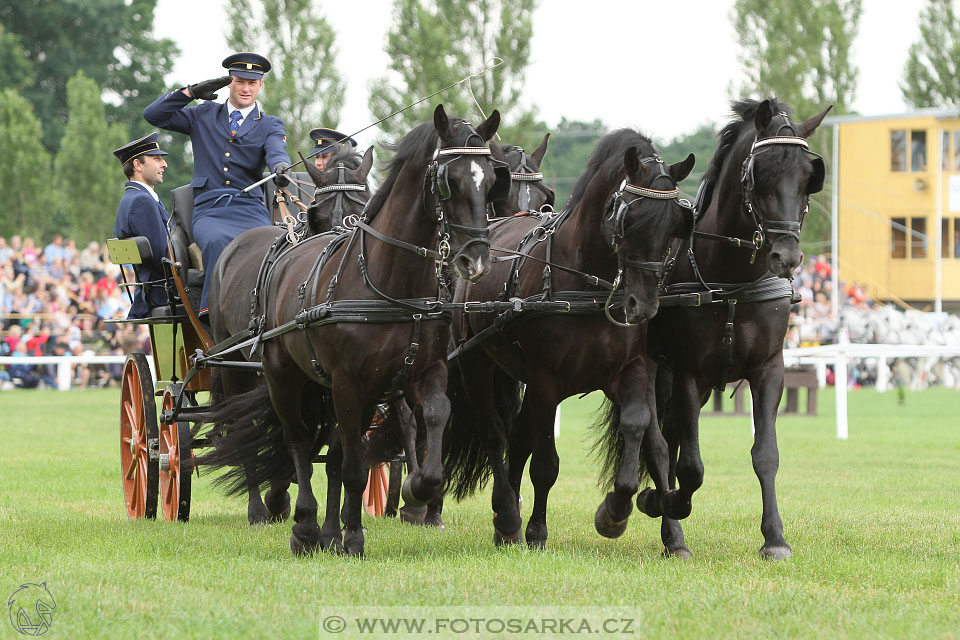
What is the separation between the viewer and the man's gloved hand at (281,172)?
805 cm

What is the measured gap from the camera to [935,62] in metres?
45.2

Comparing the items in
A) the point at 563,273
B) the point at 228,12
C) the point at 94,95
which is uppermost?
the point at 228,12

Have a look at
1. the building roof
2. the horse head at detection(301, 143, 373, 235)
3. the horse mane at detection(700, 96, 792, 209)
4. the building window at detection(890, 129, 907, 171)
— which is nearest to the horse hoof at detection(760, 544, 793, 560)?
the horse mane at detection(700, 96, 792, 209)

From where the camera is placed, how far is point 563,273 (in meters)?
6.68

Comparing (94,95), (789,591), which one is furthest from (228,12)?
(789,591)

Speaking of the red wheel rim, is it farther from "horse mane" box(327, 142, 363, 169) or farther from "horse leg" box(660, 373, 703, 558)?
"horse leg" box(660, 373, 703, 558)

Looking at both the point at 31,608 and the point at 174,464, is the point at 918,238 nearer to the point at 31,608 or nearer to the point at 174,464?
the point at 174,464

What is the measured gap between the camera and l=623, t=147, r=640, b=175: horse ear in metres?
6.16

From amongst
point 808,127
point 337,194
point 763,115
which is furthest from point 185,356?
point 808,127

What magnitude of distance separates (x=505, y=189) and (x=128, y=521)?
3.64 metres

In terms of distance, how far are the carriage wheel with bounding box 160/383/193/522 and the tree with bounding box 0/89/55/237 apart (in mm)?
24945

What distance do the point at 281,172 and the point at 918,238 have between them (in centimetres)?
3856

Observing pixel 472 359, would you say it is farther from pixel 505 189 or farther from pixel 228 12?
pixel 228 12

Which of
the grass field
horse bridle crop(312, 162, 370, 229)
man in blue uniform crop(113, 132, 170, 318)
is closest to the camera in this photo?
the grass field
